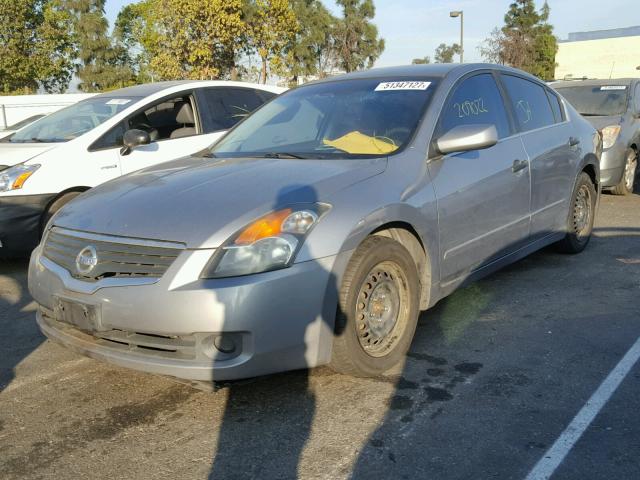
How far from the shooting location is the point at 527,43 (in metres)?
50.0

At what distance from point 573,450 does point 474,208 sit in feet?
5.60

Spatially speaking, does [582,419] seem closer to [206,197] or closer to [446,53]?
[206,197]

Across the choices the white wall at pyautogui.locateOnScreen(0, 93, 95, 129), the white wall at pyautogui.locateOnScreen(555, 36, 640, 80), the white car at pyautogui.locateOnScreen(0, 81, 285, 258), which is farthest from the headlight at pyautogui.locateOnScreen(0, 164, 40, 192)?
the white wall at pyautogui.locateOnScreen(555, 36, 640, 80)

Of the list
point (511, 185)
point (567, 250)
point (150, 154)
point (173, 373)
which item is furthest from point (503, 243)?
point (150, 154)

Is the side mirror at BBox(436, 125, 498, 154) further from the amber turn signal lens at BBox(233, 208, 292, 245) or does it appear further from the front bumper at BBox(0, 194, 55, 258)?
the front bumper at BBox(0, 194, 55, 258)

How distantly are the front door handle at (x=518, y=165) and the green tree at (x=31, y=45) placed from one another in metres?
38.4

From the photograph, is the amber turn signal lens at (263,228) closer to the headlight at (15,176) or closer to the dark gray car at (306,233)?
the dark gray car at (306,233)

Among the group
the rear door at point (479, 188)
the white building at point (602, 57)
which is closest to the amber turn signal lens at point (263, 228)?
the rear door at point (479, 188)

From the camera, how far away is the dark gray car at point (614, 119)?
28.0 ft

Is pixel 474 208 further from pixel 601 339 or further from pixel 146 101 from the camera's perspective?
pixel 146 101

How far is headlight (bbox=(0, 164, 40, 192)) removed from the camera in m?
5.73

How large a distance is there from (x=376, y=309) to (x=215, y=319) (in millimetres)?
927

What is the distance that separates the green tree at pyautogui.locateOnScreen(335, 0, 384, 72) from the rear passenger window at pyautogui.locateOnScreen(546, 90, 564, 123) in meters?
47.6

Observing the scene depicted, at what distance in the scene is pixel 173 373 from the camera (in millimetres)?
2973
